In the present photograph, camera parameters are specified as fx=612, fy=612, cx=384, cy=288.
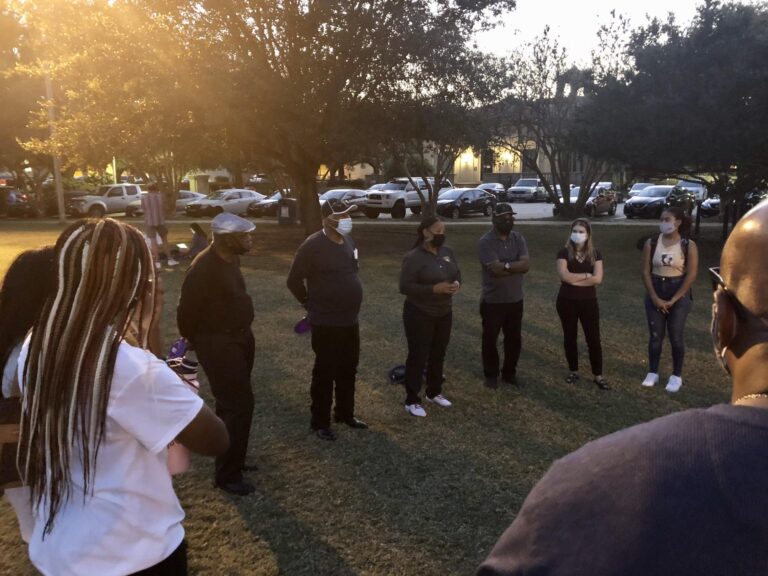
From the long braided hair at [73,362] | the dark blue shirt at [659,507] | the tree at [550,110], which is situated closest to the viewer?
the dark blue shirt at [659,507]

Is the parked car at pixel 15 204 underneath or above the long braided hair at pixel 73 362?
underneath

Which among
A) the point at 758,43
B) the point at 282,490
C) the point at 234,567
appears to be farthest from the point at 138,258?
the point at 758,43

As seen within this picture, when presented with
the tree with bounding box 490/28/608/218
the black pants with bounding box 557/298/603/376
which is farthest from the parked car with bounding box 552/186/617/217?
the black pants with bounding box 557/298/603/376

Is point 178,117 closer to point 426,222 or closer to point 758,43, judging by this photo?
point 426,222

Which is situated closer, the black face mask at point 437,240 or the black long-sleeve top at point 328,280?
the black long-sleeve top at point 328,280

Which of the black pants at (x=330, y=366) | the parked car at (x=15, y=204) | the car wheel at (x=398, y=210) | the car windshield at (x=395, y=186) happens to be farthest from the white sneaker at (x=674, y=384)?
the parked car at (x=15, y=204)

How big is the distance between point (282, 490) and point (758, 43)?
15743 millimetres

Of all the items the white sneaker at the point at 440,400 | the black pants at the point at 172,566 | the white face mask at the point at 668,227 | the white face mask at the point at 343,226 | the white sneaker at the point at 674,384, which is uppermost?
the white face mask at the point at 343,226

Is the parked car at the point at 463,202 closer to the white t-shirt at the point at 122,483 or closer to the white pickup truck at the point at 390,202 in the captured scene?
the white pickup truck at the point at 390,202

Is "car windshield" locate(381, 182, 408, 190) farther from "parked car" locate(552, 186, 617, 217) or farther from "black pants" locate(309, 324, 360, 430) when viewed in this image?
"black pants" locate(309, 324, 360, 430)

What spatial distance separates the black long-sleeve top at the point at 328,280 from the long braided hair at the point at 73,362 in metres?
3.21

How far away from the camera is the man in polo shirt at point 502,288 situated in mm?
6098

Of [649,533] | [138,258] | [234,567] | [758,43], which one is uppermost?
[758,43]

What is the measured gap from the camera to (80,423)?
5.51 ft
